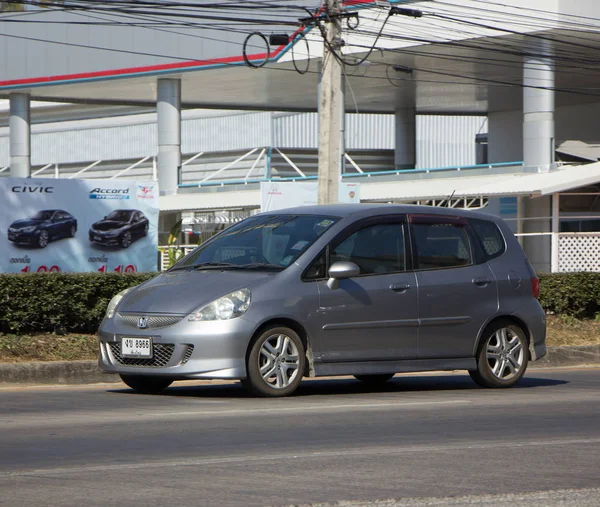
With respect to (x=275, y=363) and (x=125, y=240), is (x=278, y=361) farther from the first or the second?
(x=125, y=240)

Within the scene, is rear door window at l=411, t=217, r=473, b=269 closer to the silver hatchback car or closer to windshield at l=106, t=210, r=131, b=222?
the silver hatchback car

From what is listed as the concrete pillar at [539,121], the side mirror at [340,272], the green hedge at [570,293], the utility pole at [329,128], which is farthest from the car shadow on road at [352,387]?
the concrete pillar at [539,121]

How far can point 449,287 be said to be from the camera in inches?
Result: 460

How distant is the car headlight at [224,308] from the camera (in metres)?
10.4

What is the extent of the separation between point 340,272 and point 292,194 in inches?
385

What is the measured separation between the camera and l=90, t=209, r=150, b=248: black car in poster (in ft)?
66.3

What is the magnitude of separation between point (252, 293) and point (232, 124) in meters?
46.8

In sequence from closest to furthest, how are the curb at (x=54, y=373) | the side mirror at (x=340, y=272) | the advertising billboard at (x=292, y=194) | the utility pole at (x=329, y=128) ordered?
the side mirror at (x=340, y=272) < the curb at (x=54, y=373) < the utility pole at (x=329, y=128) < the advertising billboard at (x=292, y=194)

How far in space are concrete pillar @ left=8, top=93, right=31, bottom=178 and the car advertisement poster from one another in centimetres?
2340

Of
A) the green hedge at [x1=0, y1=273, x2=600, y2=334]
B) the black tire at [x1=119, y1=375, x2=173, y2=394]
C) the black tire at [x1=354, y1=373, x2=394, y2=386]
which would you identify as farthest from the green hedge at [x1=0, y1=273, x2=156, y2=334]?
the black tire at [x1=354, y1=373, x2=394, y2=386]

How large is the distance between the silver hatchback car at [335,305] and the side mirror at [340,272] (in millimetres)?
12

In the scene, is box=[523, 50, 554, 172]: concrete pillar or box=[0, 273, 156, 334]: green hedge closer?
box=[0, 273, 156, 334]: green hedge

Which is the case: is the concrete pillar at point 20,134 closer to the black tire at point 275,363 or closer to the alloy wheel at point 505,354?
the alloy wheel at point 505,354

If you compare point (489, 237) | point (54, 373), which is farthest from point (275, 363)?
point (54, 373)
